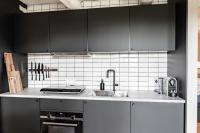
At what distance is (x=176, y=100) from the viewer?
1.82 m

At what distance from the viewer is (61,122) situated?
2.05 meters

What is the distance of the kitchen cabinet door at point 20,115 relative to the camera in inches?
83.7

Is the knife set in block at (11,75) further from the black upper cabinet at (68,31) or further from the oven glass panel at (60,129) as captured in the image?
the oven glass panel at (60,129)

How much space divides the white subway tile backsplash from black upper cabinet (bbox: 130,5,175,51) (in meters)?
0.36

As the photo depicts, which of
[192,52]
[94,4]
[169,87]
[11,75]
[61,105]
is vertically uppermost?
[94,4]

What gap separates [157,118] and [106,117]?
0.59 m

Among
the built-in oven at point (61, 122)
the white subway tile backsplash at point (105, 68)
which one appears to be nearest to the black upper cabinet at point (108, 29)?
the white subway tile backsplash at point (105, 68)

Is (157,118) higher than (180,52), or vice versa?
(180,52)

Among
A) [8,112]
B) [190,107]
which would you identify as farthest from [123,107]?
[8,112]

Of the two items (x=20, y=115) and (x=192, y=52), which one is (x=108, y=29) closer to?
(x=192, y=52)

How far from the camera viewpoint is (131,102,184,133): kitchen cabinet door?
6.05 feet

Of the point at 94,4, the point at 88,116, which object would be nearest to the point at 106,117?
the point at 88,116

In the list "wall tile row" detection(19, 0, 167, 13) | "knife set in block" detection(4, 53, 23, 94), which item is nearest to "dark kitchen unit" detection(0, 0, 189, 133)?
"knife set in block" detection(4, 53, 23, 94)

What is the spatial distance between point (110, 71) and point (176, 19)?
114 centimetres
